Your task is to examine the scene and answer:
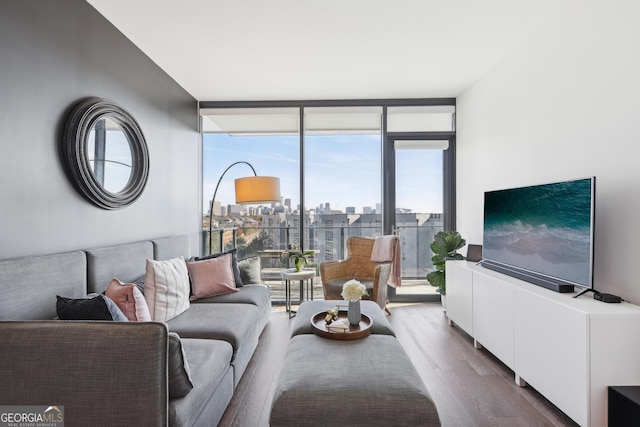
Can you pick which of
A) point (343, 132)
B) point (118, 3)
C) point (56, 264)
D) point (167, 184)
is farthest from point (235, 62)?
point (56, 264)

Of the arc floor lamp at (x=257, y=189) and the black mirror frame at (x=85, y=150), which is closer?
the black mirror frame at (x=85, y=150)

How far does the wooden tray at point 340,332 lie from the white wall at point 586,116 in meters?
1.54

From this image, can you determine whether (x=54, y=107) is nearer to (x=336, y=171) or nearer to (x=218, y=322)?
(x=218, y=322)

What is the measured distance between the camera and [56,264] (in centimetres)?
190

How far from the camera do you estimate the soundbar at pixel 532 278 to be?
216 cm

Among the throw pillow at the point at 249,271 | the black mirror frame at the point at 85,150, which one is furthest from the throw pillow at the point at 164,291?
the throw pillow at the point at 249,271

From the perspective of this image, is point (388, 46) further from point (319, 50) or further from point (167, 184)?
point (167, 184)

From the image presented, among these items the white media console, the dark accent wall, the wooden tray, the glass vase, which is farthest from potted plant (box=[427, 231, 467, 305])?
the dark accent wall

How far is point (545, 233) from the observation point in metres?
2.41

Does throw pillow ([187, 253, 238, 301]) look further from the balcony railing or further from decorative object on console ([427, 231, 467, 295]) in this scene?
decorative object on console ([427, 231, 467, 295])

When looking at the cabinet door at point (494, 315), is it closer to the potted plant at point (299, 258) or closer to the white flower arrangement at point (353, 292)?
the white flower arrangement at point (353, 292)

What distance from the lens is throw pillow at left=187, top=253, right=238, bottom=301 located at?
3045mm

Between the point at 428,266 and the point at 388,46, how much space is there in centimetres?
288

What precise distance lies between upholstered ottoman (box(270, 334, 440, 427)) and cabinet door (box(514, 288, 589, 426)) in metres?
0.92
